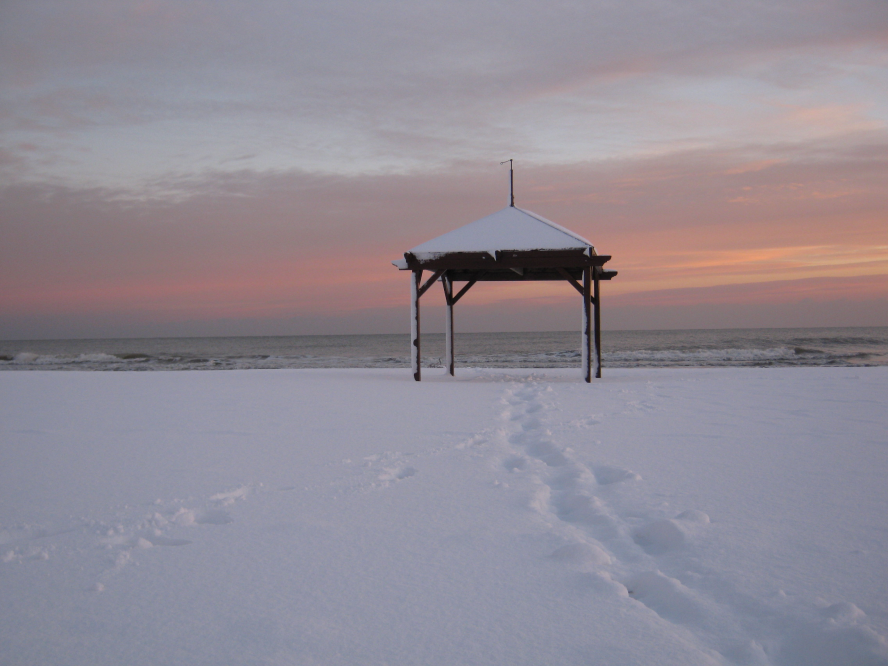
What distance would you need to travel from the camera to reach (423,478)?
3988 millimetres

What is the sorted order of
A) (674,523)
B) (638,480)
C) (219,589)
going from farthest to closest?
(638,480)
(674,523)
(219,589)

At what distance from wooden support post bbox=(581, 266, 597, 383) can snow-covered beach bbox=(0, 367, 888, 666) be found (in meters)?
5.11

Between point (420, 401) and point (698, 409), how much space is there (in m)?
3.74


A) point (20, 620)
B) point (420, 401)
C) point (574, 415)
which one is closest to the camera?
Answer: point (20, 620)

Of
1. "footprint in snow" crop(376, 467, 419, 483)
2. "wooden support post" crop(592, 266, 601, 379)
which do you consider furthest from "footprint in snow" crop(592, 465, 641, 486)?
"wooden support post" crop(592, 266, 601, 379)

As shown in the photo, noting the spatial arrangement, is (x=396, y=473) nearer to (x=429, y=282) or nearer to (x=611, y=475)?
(x=611, y=475)

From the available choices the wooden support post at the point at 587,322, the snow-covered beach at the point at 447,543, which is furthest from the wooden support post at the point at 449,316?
the snow-covered beach at the point at 447,543

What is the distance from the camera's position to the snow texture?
10.4 metres

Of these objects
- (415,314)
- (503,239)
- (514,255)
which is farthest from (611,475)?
(415,314)

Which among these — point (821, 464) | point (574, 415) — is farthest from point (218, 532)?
point (574, 415)

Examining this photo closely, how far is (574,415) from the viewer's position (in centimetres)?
673

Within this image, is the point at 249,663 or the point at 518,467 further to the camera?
the point at 518,467

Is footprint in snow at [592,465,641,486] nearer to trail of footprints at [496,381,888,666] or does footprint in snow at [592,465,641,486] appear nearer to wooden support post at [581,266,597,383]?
trail of footprints at [496,381,888,666]

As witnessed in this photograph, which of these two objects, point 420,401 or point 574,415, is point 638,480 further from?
point 420,401
